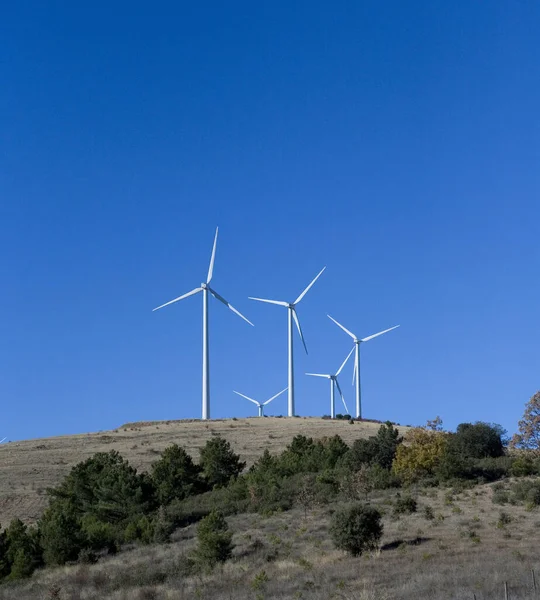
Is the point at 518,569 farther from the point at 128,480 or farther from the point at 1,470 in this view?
the point at 1,470

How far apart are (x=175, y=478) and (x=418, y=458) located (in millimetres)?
22084

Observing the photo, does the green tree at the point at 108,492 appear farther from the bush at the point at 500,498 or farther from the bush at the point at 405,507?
the bush at the point at 500,498

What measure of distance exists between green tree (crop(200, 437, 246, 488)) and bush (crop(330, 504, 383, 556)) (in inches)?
1365

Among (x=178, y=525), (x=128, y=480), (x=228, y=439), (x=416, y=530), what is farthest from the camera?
(x=228, y=439)

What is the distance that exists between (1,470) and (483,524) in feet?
218

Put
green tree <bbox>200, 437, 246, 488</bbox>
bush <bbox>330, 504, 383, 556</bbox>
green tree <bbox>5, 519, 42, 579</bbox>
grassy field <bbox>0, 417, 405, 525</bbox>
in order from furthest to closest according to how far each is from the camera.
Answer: grassy field <bbox>0, 417, 405, 525</bbox> < green tree <bbox>200, 437, 246, 488</bbox> < green tree <bbox>5, 519, 42, 579</bbox> < bush <bbox>330, 504, 383, 556</bbox>

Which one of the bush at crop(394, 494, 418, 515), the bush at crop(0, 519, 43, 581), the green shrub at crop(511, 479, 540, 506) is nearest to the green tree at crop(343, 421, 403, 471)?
the green shrub at crop(511, 479, 540, 506)

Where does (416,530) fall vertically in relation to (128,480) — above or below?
below

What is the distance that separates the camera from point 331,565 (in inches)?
1704

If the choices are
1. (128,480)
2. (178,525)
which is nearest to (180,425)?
(128,480)

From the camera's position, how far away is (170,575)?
46031mm

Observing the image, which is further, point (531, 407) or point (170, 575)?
point (531, 407)

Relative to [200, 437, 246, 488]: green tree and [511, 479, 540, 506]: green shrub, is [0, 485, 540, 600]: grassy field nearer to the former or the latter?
[511, 479, 540, 506]: green shrub

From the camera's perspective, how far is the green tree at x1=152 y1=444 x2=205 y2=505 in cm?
7506
